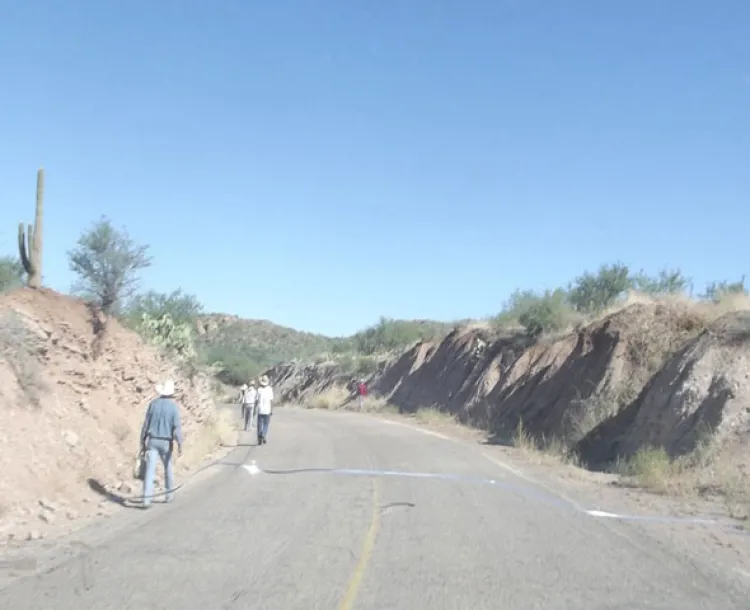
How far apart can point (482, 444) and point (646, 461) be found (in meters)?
11.3

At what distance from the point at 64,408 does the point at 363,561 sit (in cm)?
938

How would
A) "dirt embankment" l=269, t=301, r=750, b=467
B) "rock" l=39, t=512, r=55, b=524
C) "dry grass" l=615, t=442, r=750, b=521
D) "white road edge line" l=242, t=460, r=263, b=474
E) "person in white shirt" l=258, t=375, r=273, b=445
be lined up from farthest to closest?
"person in white shirt" l=258, t=375, r=273, b=445, "white road edge line" l=242, t=460, r=263, b=474, "dirt embankment" l=269, t=301, r=750, b=467, "dry grass" l=615, t=442, r=750, b=521, "rock" l=39, t=512, r=55, b=524

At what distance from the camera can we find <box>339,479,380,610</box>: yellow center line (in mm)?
8352

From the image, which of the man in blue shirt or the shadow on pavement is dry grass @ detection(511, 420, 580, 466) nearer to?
the man in blue shirt

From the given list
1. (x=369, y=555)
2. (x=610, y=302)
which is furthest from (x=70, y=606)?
(x=610, y=302)

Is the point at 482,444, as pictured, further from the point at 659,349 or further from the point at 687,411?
the point at 687,411

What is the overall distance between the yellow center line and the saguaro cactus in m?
9.63

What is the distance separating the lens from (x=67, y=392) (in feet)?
59.2

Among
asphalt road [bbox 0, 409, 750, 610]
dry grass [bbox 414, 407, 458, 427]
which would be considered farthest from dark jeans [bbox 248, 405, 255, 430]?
asphalt road [bbox 0, 409, 750, 610]

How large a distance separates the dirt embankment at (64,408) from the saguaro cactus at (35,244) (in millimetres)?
575

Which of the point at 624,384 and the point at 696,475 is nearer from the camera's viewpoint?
the point at 696,475

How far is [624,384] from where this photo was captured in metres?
26.2

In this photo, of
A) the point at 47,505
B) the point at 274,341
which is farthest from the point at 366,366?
the point at 274,341

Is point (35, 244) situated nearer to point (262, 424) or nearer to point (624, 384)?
point (262, 424)
